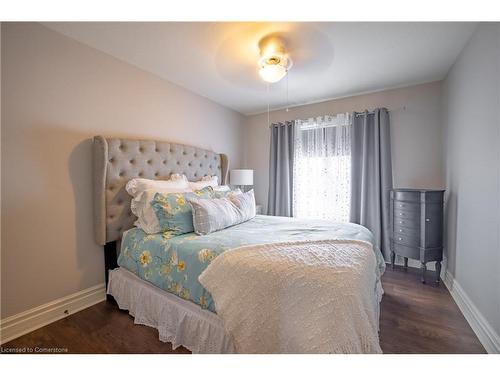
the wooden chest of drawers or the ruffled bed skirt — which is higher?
the wooden chest of drawers

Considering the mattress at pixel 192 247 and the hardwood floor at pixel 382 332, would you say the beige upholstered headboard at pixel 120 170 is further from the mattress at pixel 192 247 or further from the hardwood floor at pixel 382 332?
the hardwood floor at pixel 382 332

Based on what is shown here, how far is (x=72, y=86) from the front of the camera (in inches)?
73.4

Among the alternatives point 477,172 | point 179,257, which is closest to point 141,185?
point 179,257

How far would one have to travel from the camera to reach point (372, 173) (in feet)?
9.84

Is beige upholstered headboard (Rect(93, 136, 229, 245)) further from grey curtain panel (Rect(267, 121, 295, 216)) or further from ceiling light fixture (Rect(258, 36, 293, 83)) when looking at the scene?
grey curtain panel (Rect(267, 121, 295, 216))

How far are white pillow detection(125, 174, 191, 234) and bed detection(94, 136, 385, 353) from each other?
9 centimetres

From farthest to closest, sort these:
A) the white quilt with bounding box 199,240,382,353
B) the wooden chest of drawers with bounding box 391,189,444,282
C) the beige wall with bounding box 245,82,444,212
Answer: the beige wall with bounding box 245,82,444,212
the wooden chest of drawers with bounding box 391,189,444,282
the white quilt with bounding box 199,240,382,353

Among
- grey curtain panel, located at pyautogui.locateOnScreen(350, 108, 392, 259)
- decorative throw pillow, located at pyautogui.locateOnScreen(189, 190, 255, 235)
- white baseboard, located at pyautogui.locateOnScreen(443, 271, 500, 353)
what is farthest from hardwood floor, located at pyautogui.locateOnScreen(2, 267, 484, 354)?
grey curtain panel, located at pyautogui.locateOnScreen(350, 108, 392, 259)

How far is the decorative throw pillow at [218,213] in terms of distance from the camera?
182cm

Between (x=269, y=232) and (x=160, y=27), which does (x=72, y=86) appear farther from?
(x=269, y=232)

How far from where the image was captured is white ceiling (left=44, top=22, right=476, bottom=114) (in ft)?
Answer: 5.62

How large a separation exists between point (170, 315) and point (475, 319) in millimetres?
2290

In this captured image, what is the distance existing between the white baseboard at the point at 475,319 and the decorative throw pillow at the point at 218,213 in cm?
198

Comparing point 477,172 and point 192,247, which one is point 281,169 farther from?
point 192,247
